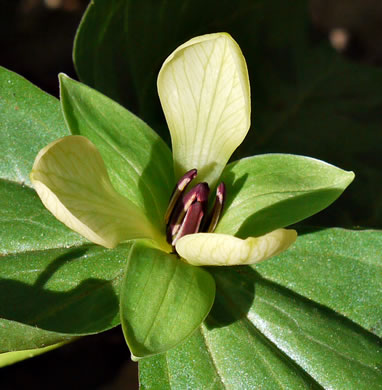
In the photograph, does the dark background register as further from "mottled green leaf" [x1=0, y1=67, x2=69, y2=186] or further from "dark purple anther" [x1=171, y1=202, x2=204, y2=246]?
"dark purple anther" [x1=171, y1=202, x2=204, y2=246]

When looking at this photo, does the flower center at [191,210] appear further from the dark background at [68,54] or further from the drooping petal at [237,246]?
the dark background at [68,54]

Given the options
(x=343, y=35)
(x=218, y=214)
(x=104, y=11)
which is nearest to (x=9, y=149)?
(x=104, y=11)

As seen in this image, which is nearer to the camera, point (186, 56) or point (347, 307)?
point (186, 56)

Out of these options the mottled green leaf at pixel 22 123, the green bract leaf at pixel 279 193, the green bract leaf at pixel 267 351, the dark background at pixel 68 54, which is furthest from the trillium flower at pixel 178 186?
the dark background at pixel 68 54

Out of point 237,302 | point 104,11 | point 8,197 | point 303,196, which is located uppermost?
point 104,11

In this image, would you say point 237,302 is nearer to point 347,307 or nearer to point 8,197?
point 347,307

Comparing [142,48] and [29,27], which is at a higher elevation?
[142,48]

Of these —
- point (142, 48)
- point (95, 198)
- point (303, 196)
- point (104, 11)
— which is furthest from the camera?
point (142, 48)

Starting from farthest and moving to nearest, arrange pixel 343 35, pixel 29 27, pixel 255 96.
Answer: pixel 343 35, pixel 29 27, pixel 255 96
